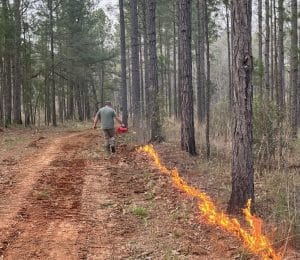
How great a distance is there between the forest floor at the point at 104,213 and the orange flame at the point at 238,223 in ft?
0.42

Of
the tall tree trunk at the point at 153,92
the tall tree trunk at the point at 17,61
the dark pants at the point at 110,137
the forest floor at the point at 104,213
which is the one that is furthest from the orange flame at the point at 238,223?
the tall tree trunk at the point at 17,61

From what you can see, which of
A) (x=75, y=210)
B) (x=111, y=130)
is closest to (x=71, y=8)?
(x=111, y=130)

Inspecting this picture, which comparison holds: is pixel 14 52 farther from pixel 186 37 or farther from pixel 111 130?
pixel 186 37

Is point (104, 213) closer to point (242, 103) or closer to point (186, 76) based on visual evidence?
point (242, 103)

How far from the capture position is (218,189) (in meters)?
9.68

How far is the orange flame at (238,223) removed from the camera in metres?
5.93

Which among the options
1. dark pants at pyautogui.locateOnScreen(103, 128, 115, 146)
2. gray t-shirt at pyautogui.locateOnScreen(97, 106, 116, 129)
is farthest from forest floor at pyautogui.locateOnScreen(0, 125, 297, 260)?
gray t-shirt at pyautogui.locateOnScreen(97, 106, 116, 129)

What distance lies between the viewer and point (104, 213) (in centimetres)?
846

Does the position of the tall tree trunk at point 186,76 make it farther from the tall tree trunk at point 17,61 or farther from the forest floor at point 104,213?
the tall tree trunk at point 17,61

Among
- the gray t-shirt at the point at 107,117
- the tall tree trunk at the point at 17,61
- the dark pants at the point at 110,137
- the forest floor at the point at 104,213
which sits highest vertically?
the tall tree trunk at the point at 17,61

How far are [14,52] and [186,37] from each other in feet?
54.8

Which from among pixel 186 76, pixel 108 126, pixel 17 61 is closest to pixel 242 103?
pixel 186 76

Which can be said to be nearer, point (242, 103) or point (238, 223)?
point (238, 223)

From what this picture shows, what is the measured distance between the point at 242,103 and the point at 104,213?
3.11m
